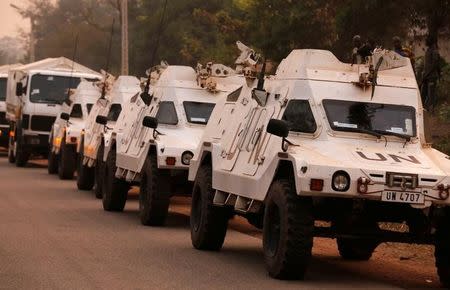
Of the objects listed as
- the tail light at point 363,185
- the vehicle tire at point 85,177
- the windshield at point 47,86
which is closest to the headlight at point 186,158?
the tail light at point 363,185

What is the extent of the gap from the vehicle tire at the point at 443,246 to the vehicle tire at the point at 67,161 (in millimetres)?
19476

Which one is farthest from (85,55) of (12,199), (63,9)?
(12,199)

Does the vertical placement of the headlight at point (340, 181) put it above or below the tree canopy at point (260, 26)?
below

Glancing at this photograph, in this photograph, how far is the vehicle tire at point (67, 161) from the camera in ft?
105

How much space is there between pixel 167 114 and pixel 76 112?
13223 millimetres

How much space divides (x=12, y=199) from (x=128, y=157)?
169 inches

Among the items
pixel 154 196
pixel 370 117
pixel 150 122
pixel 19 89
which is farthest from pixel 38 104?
pixel 370 117

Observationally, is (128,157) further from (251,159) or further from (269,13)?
(269,13)

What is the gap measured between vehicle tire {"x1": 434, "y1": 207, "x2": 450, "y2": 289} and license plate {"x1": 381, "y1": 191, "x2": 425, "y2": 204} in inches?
23.5

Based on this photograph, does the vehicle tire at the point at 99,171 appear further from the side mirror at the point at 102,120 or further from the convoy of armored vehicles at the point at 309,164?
the convoy of armored vehicles at the point at 309,164

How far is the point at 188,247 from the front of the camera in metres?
16.6

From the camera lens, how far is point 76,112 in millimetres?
33875

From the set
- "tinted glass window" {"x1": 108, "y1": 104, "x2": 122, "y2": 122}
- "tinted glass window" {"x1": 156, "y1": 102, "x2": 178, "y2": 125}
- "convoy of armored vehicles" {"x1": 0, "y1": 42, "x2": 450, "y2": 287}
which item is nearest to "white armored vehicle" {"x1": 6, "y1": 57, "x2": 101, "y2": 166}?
"tinted glass window" {"x1": 108, "y1": 104, "x2": 122, "y2": 122}

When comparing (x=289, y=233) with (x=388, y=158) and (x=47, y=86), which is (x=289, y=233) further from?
(x=47, y=86)
